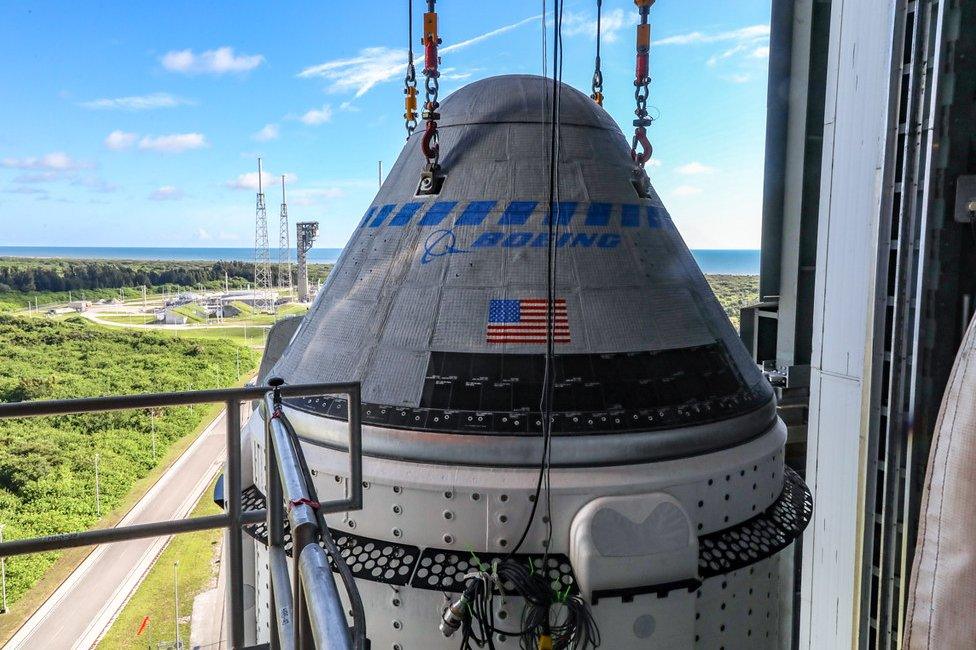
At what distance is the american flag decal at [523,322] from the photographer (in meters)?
4.27

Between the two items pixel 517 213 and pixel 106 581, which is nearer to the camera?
pixel 517 213

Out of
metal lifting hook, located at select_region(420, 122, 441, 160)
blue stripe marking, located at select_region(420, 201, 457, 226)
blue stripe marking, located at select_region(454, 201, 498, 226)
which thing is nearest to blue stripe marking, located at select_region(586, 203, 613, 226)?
blue stripe marking, located at select_region(454, 201, 498, 226)

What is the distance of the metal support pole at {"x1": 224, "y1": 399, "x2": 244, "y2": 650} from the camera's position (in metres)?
2.98

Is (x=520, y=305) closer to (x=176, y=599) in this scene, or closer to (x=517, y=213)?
(x=517, y=213)

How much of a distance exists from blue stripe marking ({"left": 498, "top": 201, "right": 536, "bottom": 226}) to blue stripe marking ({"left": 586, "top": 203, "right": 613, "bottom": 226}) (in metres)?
0.44

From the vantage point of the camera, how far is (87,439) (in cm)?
2492

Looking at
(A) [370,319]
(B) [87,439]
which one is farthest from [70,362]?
(A) [370,319]

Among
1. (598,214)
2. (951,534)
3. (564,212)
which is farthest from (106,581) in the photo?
(951,534)

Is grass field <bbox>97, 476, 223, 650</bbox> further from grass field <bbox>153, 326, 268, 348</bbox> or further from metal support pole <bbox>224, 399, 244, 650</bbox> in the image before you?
grass field <bbox>153, 326, 268, 348</bbox>

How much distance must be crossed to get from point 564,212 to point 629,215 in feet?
1.93

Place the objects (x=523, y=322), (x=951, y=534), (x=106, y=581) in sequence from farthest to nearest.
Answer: (x=106, y=581), (x=523, y=322), (x=951, y=534)

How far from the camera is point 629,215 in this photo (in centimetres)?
493

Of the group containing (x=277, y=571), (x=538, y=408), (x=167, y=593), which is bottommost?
(x=167, y=593)

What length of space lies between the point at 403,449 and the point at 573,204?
222 cm
